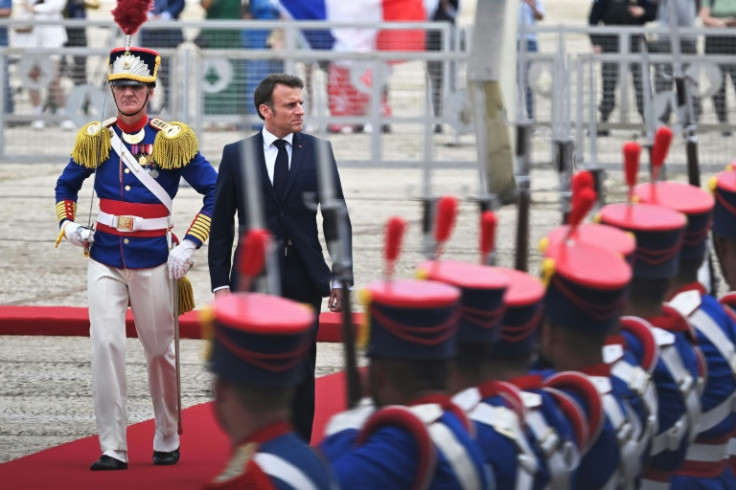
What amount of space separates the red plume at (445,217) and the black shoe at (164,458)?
352 centimetres

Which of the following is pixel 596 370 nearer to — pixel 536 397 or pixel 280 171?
pixel 536 397

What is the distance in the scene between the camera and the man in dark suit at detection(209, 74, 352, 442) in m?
6.80

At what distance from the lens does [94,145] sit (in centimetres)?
723

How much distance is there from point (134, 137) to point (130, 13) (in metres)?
0.52

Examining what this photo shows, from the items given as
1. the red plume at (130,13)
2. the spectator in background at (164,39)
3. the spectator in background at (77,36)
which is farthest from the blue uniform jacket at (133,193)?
the spectator in background at (77,36)

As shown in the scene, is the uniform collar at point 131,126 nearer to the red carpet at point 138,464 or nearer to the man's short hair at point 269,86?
the man's short hair at point 269,86

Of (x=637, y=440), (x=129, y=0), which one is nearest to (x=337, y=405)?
(x=129, y=0)

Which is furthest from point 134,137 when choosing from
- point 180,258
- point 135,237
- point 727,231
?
point 727,231

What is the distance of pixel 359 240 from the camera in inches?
514

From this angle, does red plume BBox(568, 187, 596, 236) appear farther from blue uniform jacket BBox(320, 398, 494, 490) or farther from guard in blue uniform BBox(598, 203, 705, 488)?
blue uniform jacket BBox(320, 398, 494, 490)

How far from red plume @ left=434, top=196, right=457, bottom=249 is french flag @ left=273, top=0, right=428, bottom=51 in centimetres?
1206

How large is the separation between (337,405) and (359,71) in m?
7.38

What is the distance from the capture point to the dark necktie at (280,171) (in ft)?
22.5

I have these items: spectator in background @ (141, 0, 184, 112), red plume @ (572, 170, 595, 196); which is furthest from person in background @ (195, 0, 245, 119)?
red plume @ (572, 170, 595, 196)
